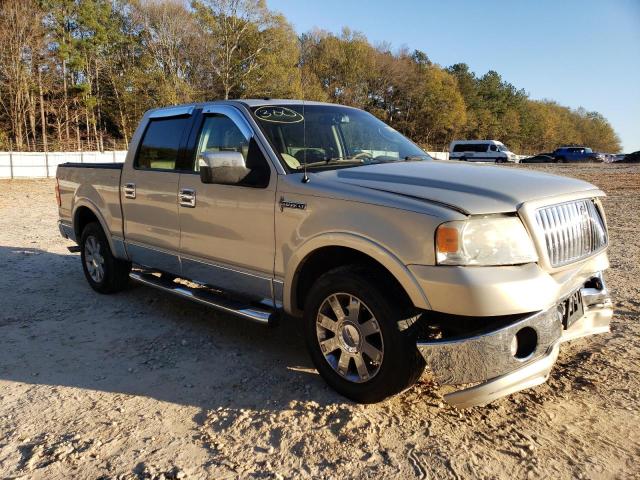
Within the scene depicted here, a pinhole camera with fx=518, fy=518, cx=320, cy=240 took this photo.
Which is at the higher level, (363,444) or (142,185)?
(142,185)

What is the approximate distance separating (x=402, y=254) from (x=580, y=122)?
154060 mm

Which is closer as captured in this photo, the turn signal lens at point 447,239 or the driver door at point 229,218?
the turn signal lens at point 447,239

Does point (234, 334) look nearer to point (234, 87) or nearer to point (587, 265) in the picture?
point (587, 265)

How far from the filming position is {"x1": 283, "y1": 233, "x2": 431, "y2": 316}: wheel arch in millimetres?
2895

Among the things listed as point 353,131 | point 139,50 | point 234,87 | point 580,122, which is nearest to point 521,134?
point 580,122

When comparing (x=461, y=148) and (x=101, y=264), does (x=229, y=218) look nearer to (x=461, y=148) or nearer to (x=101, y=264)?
(x=101, y=264)

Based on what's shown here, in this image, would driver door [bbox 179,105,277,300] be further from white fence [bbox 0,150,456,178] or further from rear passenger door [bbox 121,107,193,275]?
white fence [bbox 0,150,456,178]

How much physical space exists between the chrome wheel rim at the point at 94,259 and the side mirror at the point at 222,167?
2746mm

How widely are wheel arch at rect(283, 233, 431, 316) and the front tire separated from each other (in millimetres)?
120

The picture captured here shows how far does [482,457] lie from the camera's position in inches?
107

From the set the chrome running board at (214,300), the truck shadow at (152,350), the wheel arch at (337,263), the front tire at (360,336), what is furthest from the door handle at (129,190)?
the front tire at (360,336)

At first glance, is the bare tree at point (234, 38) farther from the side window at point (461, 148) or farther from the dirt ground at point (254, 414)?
the dirt ground at point (254, 414)

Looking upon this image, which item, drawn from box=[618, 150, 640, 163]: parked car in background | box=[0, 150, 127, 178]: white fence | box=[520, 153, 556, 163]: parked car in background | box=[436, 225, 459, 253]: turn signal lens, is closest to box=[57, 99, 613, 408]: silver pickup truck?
box=[436, 225, 459, 253]: turn signal lens

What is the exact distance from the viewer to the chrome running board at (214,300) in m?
3.70
